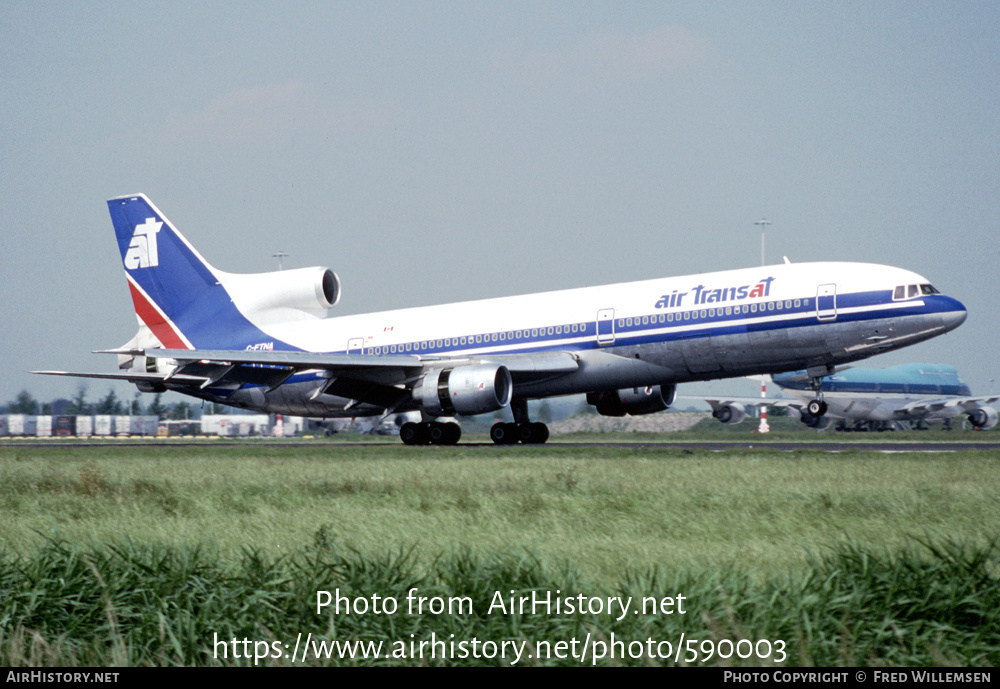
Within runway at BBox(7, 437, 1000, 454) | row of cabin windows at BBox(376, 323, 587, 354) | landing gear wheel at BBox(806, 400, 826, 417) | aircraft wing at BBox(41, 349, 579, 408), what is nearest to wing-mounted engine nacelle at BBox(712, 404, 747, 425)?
runway at BBox(7, 437, 1000, 454)

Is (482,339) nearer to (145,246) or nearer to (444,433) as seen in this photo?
(444,433)

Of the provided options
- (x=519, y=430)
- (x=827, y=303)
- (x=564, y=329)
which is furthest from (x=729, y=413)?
(x=827, y=303)

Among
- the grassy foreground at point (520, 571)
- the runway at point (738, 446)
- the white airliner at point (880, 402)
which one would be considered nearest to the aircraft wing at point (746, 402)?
the white airliner at point (880, 402)

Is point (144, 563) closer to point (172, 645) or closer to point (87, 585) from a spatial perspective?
point (87, 585)

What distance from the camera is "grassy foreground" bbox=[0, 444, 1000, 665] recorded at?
19.7 feet

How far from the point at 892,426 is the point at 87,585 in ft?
257

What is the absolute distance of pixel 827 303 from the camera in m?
28.0

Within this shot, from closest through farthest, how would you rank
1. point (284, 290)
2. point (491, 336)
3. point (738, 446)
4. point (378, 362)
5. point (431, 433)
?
point (378, 362) < point (738, 446) < point (491, 336) < point (431, 433) < point (284, 290)

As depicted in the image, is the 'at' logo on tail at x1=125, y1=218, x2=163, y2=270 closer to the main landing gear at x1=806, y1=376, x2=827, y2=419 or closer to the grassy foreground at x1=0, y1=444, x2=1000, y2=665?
the main landing gear at x1=806, y1=376, x2=827, y2=419

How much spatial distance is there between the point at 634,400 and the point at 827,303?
839cm

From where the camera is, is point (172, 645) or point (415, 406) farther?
point (415, 406)

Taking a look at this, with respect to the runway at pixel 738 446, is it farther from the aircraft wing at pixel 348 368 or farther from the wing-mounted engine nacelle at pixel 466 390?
the aircraft wing at pixel 348 368
